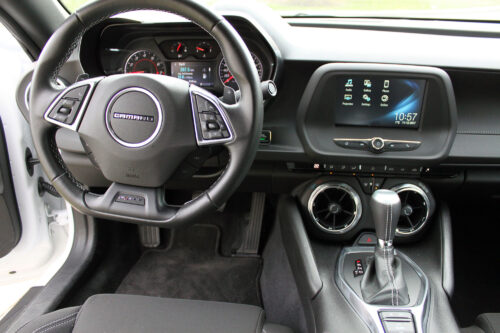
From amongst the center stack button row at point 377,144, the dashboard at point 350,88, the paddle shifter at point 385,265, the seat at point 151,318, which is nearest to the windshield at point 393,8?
the dashboard at point 350,88

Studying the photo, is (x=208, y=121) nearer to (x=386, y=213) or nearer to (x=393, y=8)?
(x=386, y=213)

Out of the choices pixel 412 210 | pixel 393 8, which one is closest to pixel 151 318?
pixel 412 210

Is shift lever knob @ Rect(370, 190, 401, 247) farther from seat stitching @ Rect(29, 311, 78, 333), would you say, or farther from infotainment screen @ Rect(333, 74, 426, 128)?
seat stitching @ Rect(29, 311, 78, 333)

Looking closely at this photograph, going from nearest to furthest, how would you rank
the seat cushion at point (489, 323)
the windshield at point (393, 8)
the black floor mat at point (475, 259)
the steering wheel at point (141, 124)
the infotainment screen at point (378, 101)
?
the steering wheel at point (141, 124) < the seat cushion at point (489, 323) < the infotainment screen at point (378, 101) < the windshield at point (393, 8) < the black floor mat at point (475, 259)

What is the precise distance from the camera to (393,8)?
164 cm

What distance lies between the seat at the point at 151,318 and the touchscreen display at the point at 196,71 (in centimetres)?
78

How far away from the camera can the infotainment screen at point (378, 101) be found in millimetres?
1298

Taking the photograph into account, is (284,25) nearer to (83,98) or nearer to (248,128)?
(248,128)

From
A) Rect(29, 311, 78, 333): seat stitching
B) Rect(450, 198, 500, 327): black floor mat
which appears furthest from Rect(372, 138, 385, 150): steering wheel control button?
Rect(29, 311, 78, 333): seat stitching

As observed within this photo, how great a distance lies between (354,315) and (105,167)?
859mm

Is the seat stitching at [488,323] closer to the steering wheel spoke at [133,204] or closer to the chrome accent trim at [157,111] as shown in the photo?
the steering wheel spoke at [133,204]

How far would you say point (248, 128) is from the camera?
3.13ft

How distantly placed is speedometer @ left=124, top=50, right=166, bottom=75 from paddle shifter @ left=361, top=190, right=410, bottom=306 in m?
0.91

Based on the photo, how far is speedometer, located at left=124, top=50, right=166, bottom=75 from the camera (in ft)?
4.86
